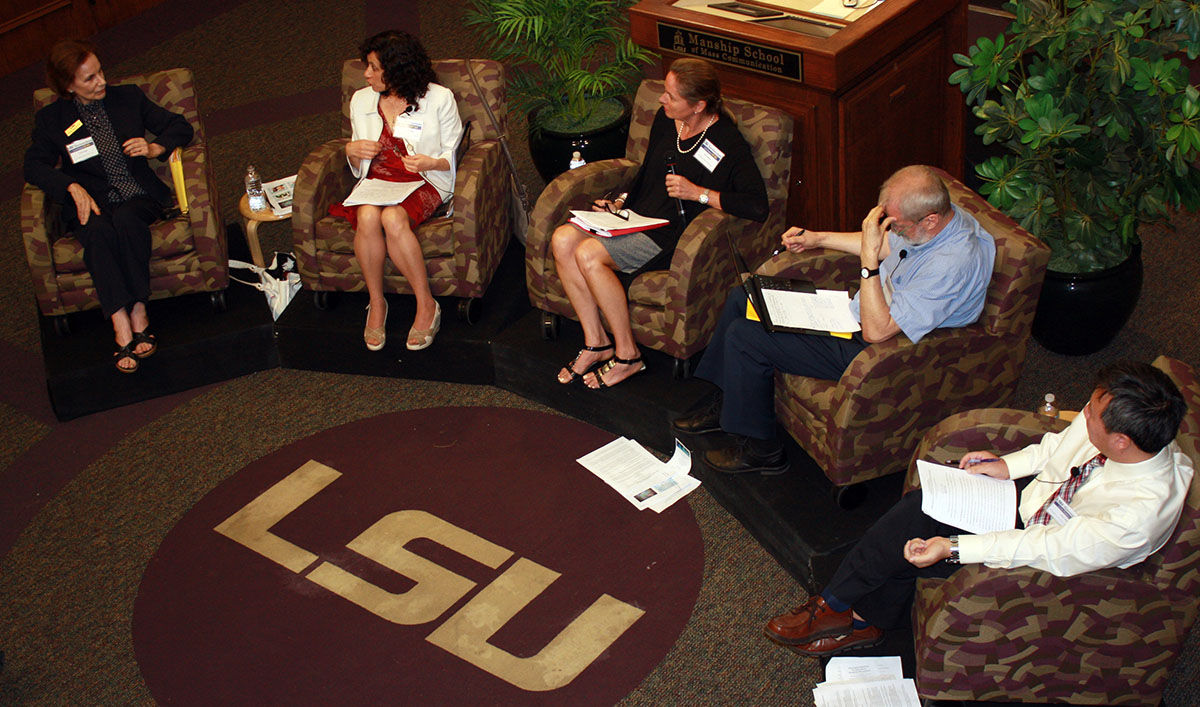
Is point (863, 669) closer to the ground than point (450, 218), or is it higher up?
closer to the ground

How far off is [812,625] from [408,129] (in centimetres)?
268

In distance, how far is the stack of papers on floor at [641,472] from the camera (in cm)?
408

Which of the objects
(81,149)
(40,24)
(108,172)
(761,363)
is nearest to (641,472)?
(761,363)

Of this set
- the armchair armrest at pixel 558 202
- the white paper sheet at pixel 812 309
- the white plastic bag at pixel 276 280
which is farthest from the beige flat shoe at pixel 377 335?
the white paper sheet at pixel 812 309

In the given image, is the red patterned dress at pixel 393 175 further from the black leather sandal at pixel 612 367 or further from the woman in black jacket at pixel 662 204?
the black leather sandal at pixel 612 367

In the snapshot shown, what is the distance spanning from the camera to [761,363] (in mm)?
3695

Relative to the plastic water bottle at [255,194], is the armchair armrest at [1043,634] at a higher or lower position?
lower

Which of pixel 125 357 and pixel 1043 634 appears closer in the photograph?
pixel 1043 634

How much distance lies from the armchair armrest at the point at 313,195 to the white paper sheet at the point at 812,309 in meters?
2.07

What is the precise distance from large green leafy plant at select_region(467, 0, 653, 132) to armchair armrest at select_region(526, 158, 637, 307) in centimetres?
89

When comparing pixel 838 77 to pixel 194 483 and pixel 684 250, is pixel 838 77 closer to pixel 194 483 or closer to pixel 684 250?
pixel 684 250

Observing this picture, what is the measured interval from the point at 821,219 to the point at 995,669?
7.60 feet

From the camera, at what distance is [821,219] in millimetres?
4824

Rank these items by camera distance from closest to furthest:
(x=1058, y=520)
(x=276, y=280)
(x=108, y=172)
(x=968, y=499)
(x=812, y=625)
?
(x=1058, y=520) < (x=968, y=499) < (x=812, y=625) < (x=108, y=172) < (x=276, y=280)
